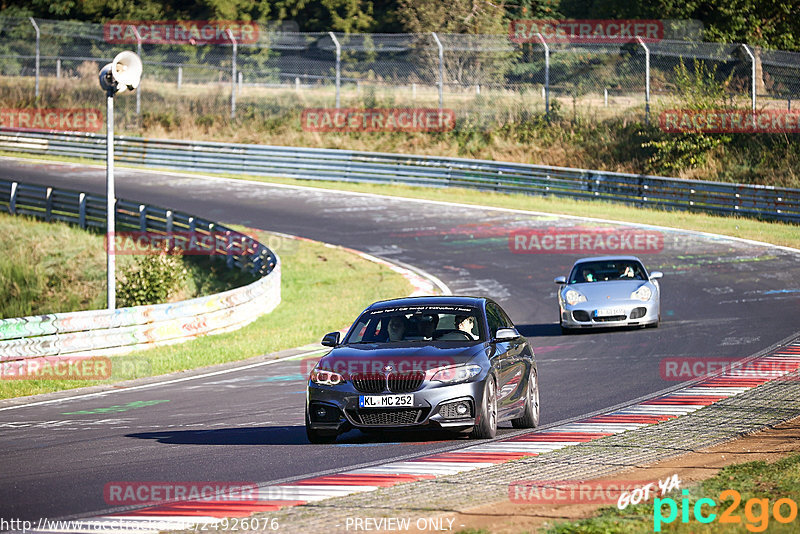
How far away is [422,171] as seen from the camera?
4084cm

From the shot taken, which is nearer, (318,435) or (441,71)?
(318,435)

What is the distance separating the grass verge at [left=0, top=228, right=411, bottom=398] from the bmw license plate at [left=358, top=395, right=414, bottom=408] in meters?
6.93

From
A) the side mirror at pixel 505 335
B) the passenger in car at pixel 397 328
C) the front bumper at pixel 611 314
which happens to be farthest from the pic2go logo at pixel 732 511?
the front bumper at pixel 611 314

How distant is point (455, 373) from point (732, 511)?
343 centimetres

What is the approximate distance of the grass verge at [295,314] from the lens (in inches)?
676

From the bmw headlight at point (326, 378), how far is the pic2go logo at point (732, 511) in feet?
11.8

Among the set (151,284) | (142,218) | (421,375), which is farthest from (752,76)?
(421,375)

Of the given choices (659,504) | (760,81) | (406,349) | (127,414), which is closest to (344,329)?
(127,414)

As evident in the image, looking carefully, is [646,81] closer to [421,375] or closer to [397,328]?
[397,328]

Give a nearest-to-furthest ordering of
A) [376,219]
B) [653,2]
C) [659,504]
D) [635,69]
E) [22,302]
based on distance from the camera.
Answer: [659,504]
[22,302]
[376,219]
[635,69]
[653,2]

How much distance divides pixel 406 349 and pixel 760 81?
2943 cm

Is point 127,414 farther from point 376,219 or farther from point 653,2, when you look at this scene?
point 653,2

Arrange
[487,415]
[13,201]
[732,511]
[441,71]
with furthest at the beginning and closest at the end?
[441,71], [13,201], [487,415], [732,511]

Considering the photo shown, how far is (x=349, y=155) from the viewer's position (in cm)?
4253
